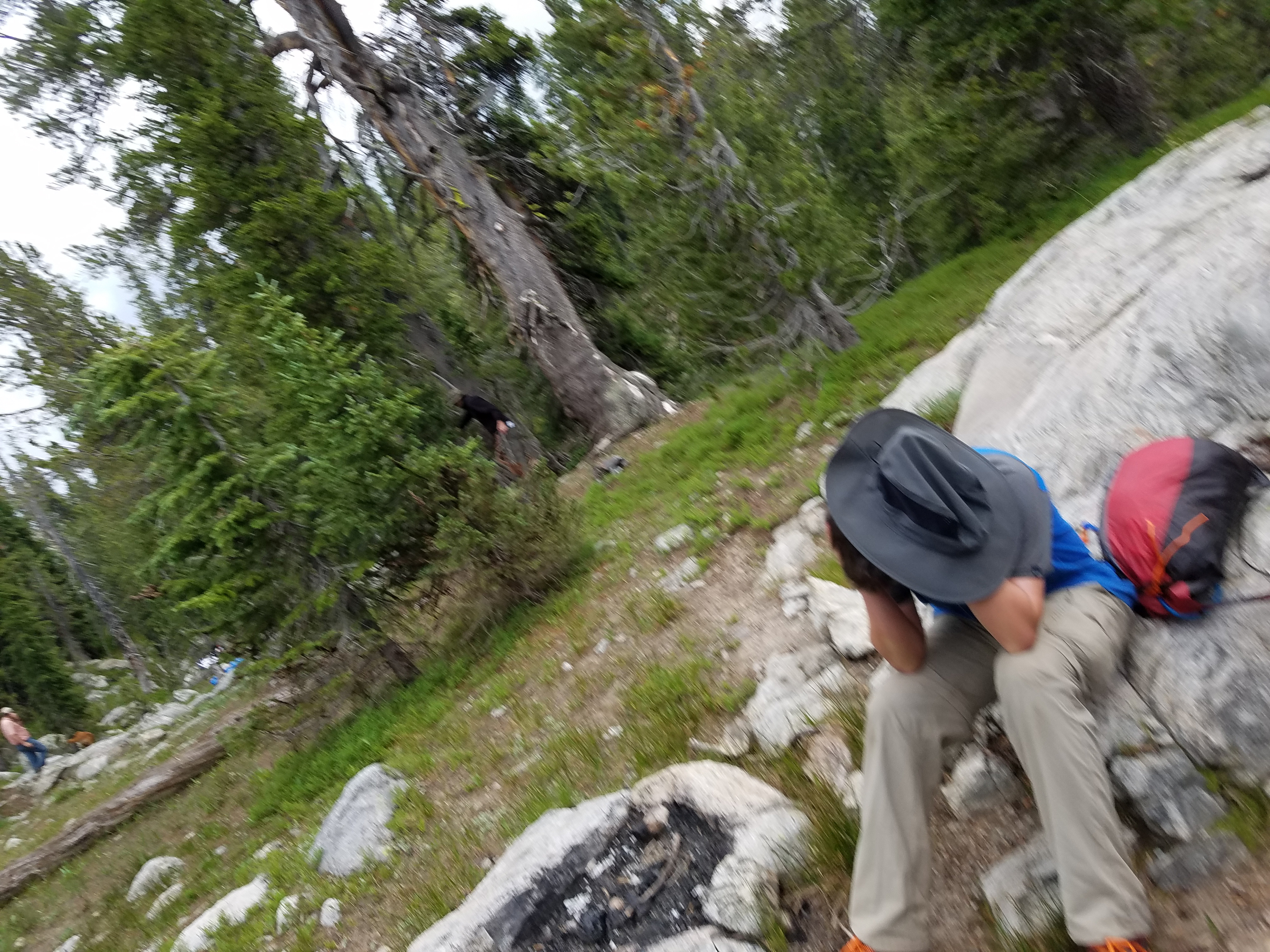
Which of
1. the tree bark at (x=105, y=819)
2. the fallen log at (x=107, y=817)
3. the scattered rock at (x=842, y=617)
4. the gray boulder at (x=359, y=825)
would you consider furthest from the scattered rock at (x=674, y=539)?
the tree bark at (x=105, y=819)

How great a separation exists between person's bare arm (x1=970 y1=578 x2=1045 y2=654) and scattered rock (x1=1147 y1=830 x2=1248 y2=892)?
75 centimetres

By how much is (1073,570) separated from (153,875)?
762 centimetres

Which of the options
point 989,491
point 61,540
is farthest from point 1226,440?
point 61,540

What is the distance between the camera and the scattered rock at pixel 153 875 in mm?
6301

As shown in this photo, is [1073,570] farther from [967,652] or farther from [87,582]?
[87,582]

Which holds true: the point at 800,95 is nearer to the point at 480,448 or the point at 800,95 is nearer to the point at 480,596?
the point at 480,448

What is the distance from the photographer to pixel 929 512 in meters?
2.12

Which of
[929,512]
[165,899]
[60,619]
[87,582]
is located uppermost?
[87,582]

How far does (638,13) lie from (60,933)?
1151 cm

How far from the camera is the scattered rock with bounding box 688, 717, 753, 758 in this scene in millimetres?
3588

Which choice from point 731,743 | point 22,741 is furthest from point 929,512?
point 22,741

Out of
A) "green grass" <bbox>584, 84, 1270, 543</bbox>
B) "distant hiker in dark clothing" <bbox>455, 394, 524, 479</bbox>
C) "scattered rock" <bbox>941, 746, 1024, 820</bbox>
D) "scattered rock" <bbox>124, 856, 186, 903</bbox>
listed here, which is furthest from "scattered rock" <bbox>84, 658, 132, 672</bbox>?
"scattered rock" <bbox>941, 746, 1024, 820</bbox>

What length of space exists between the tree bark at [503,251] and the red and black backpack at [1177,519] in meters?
10.2

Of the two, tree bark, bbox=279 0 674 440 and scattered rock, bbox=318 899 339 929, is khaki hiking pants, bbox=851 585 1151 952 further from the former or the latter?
tree bark, bbox=279 0 674 440
